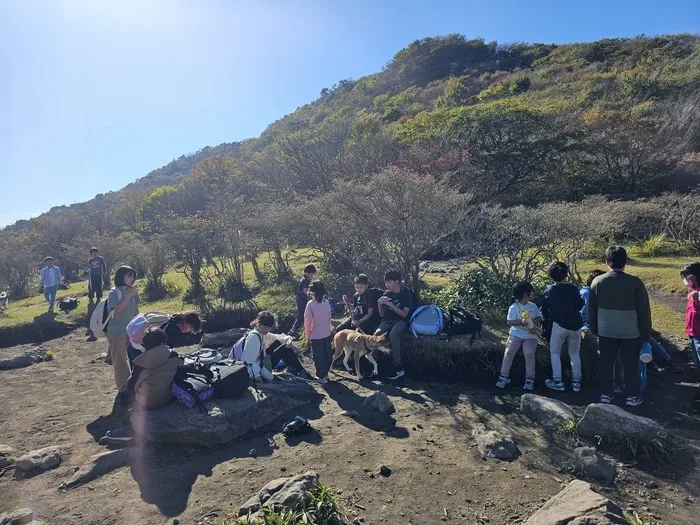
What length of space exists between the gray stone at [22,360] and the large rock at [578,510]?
33.8ft

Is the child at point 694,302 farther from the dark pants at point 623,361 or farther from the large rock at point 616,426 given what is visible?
the large rock at point 616,426

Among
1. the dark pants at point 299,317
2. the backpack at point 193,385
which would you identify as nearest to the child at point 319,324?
the backpack at point 193,385

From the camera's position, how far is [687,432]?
177 inches

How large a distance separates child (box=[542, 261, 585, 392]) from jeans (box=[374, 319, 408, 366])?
2.09 meters

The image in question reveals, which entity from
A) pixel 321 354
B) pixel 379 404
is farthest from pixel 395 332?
pixel 379 404

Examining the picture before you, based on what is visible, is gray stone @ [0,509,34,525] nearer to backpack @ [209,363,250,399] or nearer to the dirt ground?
the dirt ground

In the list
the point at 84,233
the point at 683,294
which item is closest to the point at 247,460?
the point at 683,294

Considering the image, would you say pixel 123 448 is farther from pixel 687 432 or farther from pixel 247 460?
pixel 687 432

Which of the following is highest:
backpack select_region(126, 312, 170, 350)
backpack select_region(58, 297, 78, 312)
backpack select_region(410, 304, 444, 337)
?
backpack select_region(126, 312, 170, 350)

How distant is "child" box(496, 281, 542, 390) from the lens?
567 cm

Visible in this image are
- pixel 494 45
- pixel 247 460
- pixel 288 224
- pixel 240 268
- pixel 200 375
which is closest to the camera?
pixel 247 460

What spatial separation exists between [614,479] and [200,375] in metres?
4.40

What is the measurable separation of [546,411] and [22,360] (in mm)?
10255

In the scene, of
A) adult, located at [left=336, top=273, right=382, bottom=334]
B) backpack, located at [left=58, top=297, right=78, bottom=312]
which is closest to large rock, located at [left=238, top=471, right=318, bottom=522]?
adult, located at [left=336, top=273, right=382, bottom=334]
